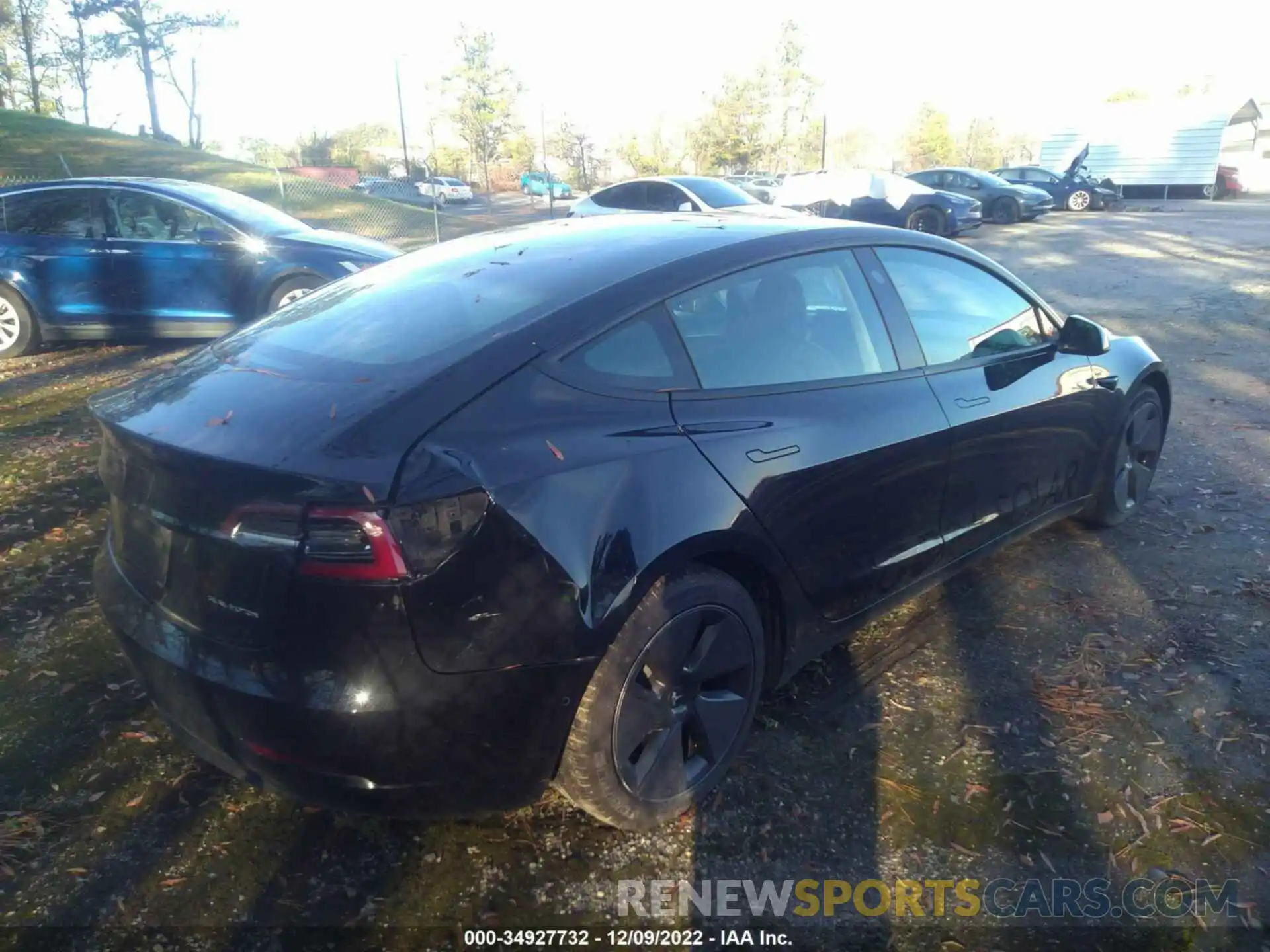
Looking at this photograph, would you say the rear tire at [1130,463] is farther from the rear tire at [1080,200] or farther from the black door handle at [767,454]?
the rear tire at [1080,200]

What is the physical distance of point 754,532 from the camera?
2.58 m

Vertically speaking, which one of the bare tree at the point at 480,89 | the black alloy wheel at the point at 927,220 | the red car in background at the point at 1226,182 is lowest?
the black alloy wheel at the point at 927,220

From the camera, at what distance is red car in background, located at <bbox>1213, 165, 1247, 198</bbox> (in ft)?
109

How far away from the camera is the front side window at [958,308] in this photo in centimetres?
337

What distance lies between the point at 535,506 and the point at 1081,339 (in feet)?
9.40

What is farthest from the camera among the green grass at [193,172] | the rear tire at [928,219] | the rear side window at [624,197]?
the green grass at [193,172]

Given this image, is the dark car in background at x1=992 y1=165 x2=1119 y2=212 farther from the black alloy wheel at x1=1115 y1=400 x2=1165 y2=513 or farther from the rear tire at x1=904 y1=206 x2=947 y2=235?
the black alloy wheel at x1=1115 y1=400 x2=1165 y2=513

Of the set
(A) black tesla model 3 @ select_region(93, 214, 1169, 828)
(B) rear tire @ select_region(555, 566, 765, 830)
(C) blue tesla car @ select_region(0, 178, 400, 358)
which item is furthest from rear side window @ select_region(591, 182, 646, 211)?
(B) rear tire @ select_region(555, 566, 765, 830)

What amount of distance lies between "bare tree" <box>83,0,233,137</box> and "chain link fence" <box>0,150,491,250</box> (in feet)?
74.0

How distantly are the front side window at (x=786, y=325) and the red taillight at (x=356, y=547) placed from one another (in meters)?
1.05

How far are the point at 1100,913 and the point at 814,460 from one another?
138 cm

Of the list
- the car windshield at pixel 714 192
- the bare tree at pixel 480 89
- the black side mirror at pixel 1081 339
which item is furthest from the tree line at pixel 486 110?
the black side mirror at pixel 1081 339

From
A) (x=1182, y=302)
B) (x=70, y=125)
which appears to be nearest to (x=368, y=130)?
(x=70, y=125)

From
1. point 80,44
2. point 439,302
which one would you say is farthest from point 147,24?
point 439,302
